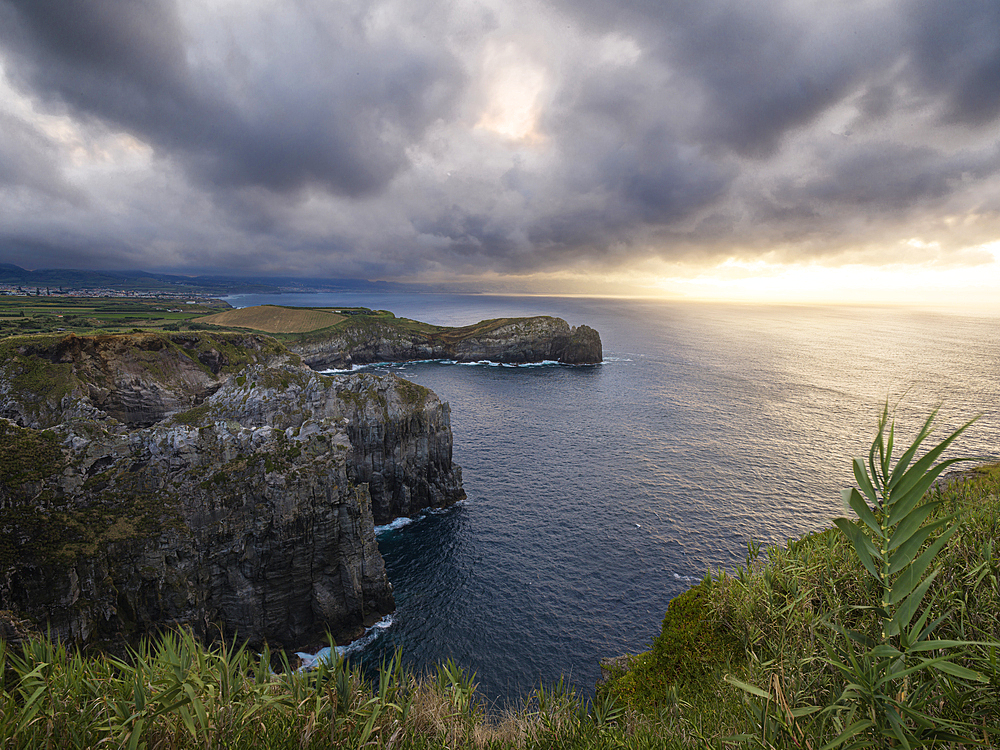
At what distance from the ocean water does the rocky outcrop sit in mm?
33504

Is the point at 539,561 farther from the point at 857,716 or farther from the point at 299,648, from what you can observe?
the point at 857,716

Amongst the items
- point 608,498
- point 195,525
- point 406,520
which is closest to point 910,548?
point 195,525

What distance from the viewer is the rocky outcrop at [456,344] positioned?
520 ft

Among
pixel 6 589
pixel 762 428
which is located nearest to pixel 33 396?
pixel 6 589

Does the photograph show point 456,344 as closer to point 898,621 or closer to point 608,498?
point 608,498

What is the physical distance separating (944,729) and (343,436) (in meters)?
40.6

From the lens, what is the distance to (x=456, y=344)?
17512cm

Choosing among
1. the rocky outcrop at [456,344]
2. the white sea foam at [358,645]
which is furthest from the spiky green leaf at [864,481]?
the rocky outcrop at [456,344]

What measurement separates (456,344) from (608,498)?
12329 centimetres

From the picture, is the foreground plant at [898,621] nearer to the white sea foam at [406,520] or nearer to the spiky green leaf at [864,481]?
the spiky green leaf at [864,481]

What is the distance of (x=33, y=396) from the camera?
55281 mm

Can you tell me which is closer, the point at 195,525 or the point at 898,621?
the point at 898,621

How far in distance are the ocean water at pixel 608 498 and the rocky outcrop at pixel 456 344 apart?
33.5 m

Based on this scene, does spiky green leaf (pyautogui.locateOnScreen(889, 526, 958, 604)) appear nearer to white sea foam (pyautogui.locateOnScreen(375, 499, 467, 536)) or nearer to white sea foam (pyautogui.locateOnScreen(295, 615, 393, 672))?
white sea foam (pyautogui.locateOnScreen(295, 615, 393, 672))
